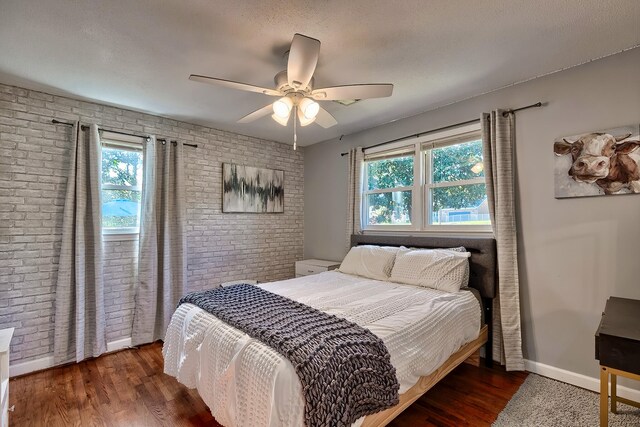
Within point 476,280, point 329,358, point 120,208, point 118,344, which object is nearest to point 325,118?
point 329,358

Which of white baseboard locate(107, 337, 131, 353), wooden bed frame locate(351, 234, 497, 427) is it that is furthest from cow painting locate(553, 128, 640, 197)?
white baseboard locate(107, 337, 131, 353)

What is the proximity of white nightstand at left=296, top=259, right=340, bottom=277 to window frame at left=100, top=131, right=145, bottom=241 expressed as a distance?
202 centimetres

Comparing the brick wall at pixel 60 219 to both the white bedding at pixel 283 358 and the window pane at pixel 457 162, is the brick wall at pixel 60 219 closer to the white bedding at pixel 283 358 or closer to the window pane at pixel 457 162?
the white bedding at pixel 283 358

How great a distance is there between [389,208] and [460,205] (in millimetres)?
845

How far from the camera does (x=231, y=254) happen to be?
3.90m

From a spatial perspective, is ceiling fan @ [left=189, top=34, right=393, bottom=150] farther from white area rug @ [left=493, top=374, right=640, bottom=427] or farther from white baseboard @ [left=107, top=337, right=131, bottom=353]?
white baseboard @ [left=107, top=337, right=131, bottom=353]

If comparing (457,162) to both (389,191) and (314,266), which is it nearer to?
(389,191)

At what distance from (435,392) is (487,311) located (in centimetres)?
90

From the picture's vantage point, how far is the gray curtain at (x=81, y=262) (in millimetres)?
2697

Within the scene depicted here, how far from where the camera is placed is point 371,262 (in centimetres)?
307

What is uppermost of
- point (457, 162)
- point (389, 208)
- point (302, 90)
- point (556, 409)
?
point (302, 90)

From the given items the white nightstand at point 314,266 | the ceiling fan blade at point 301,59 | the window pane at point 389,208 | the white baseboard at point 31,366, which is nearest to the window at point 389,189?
the window pane at point 389,208

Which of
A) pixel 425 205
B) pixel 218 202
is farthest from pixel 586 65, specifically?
pixel 218 202

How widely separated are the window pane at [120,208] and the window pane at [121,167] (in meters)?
0.12
